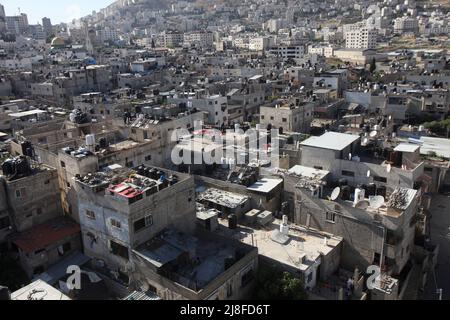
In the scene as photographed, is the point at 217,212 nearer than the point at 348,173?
Yes

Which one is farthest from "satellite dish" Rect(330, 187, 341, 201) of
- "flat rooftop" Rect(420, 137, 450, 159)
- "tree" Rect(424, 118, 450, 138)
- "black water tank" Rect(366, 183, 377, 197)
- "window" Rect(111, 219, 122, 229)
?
"tree" Rect(424, 118, 450, 138)

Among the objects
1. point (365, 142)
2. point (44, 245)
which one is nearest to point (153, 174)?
point (44, 245)

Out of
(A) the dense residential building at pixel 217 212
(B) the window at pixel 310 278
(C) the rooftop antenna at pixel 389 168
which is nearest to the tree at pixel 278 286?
(A) the dense residential building at pixel 217 212

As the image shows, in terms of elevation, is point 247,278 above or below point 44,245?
below

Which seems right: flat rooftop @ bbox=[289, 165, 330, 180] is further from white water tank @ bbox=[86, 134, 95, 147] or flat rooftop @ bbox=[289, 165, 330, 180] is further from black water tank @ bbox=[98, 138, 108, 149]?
white water tank @ bbox=[86, 134, 95, 147]

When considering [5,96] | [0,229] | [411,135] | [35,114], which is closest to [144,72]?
[5,96]

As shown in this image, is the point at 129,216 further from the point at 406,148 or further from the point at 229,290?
the point at 406,148
